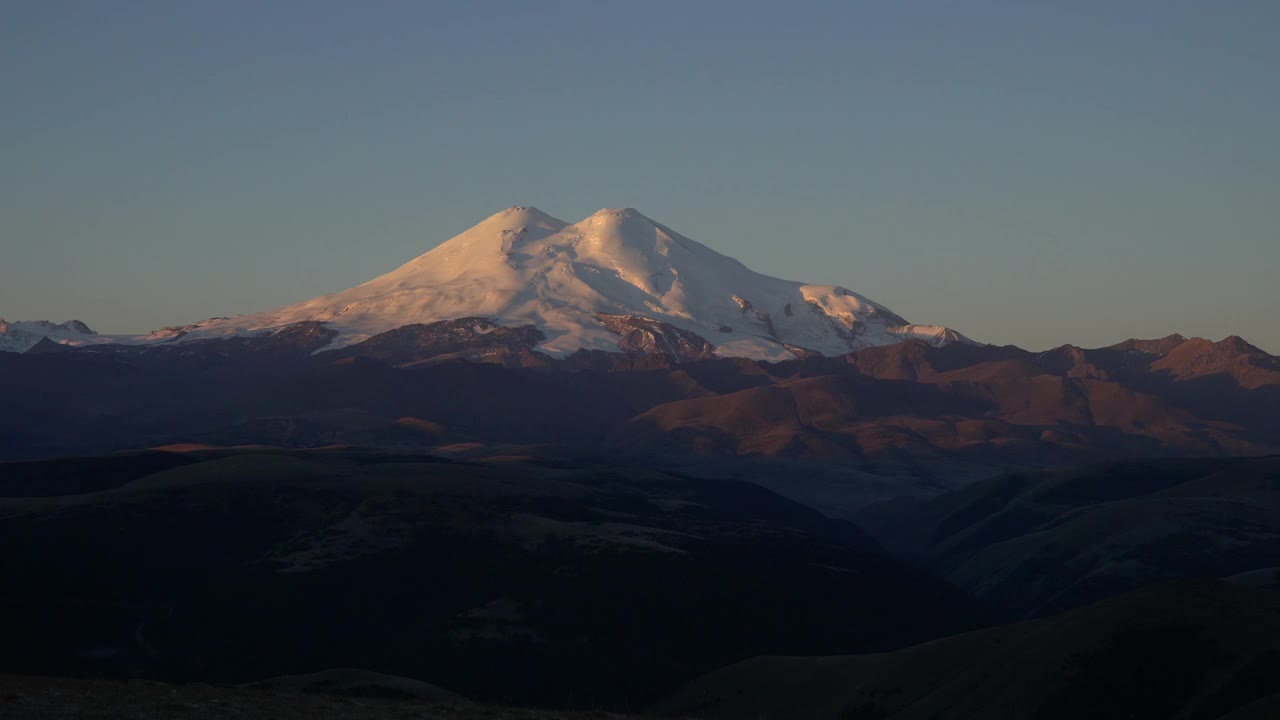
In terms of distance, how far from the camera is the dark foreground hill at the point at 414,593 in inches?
5044

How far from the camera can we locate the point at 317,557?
158875mm

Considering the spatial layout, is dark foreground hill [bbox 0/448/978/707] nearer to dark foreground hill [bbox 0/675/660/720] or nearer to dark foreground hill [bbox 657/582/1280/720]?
dark foreground hill [bbox 657/582/1280/720]

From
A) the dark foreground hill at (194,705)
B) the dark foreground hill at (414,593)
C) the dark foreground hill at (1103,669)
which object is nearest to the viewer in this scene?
the dark foreground hill at (194,705)

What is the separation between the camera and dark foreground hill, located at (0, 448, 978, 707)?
5044 inches

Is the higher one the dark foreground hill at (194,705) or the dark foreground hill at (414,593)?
the dark foreground hill at (194,705)

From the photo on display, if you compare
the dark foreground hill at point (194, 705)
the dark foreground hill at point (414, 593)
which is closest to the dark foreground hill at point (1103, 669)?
the dark foreground hill at point (194, 705)

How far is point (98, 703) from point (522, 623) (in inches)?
3555

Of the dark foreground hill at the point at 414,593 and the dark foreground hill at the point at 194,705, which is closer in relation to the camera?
the dark foreground hill at the point at 194,705

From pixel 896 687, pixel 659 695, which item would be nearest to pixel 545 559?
pixel 659 695

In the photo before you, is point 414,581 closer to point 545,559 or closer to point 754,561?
point 545,559

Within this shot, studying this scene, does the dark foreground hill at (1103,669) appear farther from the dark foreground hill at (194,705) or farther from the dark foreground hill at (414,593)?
the dark foreground hill at (414,593)

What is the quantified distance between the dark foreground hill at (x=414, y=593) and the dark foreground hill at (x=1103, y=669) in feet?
127

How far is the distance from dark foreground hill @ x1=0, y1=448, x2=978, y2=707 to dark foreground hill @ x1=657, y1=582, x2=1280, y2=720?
38.8 m

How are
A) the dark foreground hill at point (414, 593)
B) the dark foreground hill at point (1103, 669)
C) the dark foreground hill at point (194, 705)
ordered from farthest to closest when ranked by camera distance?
the dark foreground hill at point (414, 593), the dark foreground hill at point (1103, 669), the dark foreground hill at point (194, 705)
